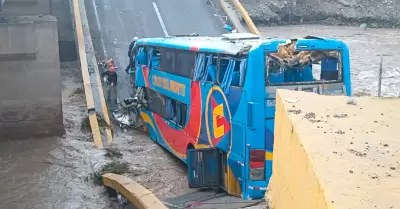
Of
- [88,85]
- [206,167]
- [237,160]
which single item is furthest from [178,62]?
[88,85]

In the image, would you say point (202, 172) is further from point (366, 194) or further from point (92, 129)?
point (366, 194)

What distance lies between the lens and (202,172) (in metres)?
10.3

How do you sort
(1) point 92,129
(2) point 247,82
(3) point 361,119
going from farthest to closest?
(1) point 92,129 → (2) point 247,82 → (3) point 361,119

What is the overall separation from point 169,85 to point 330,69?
4105 millimetres

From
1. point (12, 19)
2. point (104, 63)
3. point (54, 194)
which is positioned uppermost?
point (12, 19)

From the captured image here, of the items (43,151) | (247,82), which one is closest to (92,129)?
(43,151)

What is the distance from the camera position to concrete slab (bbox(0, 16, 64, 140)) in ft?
45.6

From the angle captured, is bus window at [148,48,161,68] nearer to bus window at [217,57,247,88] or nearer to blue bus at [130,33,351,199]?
blue bus at [130,33,351,199]

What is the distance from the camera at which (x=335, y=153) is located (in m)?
3.21

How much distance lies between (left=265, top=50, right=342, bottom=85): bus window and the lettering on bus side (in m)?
2.82

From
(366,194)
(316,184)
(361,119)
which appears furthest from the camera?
(361,119)

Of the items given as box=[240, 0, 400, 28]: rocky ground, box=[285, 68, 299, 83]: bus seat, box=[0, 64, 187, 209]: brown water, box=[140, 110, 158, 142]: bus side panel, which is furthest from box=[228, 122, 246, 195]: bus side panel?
box=[240, 0, 400, 28]: rocky ground

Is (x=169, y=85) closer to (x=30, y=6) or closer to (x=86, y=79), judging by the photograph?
(x=86, y=79)

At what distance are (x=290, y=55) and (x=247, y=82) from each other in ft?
2.88
